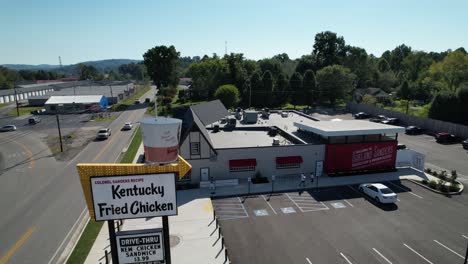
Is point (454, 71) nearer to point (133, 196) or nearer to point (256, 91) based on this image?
point (256, 91)

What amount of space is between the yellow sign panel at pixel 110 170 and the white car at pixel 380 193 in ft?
67.3

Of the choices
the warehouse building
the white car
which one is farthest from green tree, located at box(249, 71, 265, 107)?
the white car

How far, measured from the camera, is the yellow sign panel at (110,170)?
12781 millimetres

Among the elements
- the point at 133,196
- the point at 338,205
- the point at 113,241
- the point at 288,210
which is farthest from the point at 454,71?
the point at 113,241

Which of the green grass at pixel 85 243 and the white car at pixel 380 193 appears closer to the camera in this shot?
the green grass at pixel 85 243

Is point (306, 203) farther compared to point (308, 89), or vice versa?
point (308, 89)

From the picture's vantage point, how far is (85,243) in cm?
2062

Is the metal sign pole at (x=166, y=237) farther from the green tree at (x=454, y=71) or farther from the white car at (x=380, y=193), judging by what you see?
the green tree at (x=454, y=71)

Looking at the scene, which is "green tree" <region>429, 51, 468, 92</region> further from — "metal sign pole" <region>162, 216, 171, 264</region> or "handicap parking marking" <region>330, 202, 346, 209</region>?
"metal sign pole" <region>162, 216, 171, 264</region>

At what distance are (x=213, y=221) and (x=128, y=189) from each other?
39.2ft

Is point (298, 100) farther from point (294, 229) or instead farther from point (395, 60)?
point (395, 60)

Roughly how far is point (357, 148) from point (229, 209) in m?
17.0

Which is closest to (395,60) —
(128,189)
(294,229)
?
(294,229)

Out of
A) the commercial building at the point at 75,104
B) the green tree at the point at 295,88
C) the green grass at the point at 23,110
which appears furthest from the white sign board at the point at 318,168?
the green grass at the point at 23,110
